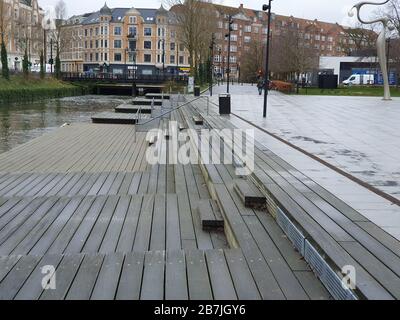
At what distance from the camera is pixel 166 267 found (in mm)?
4027

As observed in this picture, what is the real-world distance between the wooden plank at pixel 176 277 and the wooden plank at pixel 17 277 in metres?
1.21

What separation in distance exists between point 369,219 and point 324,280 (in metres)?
1.61

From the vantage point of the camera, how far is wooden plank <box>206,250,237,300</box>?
350 centimetres

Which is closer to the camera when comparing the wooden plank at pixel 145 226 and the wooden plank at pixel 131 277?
the wooden plank at pixel 131 277

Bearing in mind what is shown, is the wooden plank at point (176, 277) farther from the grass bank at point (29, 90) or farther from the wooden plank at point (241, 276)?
the grass bank at point (29, 90)

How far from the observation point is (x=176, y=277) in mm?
3824

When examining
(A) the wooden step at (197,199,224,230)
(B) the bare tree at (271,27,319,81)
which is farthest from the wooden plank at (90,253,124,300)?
(B) the bare tree at (271,27,319,81)

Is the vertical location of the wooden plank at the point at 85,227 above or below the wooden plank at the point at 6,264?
below

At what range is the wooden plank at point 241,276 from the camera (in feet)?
11.4

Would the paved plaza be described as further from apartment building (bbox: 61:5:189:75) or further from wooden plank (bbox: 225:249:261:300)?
apartment building (bbox: 61:5:189:75)

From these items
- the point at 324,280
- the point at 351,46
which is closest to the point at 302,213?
the point at 324,280

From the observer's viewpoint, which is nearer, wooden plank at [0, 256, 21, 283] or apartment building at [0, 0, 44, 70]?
wooden plank at [0, 256, 21, 283]

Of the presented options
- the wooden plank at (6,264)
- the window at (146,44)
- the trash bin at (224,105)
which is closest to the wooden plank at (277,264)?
the wooden plank at (6,264)

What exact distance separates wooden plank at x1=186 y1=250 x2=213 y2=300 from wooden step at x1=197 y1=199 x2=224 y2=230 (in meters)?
1.17
